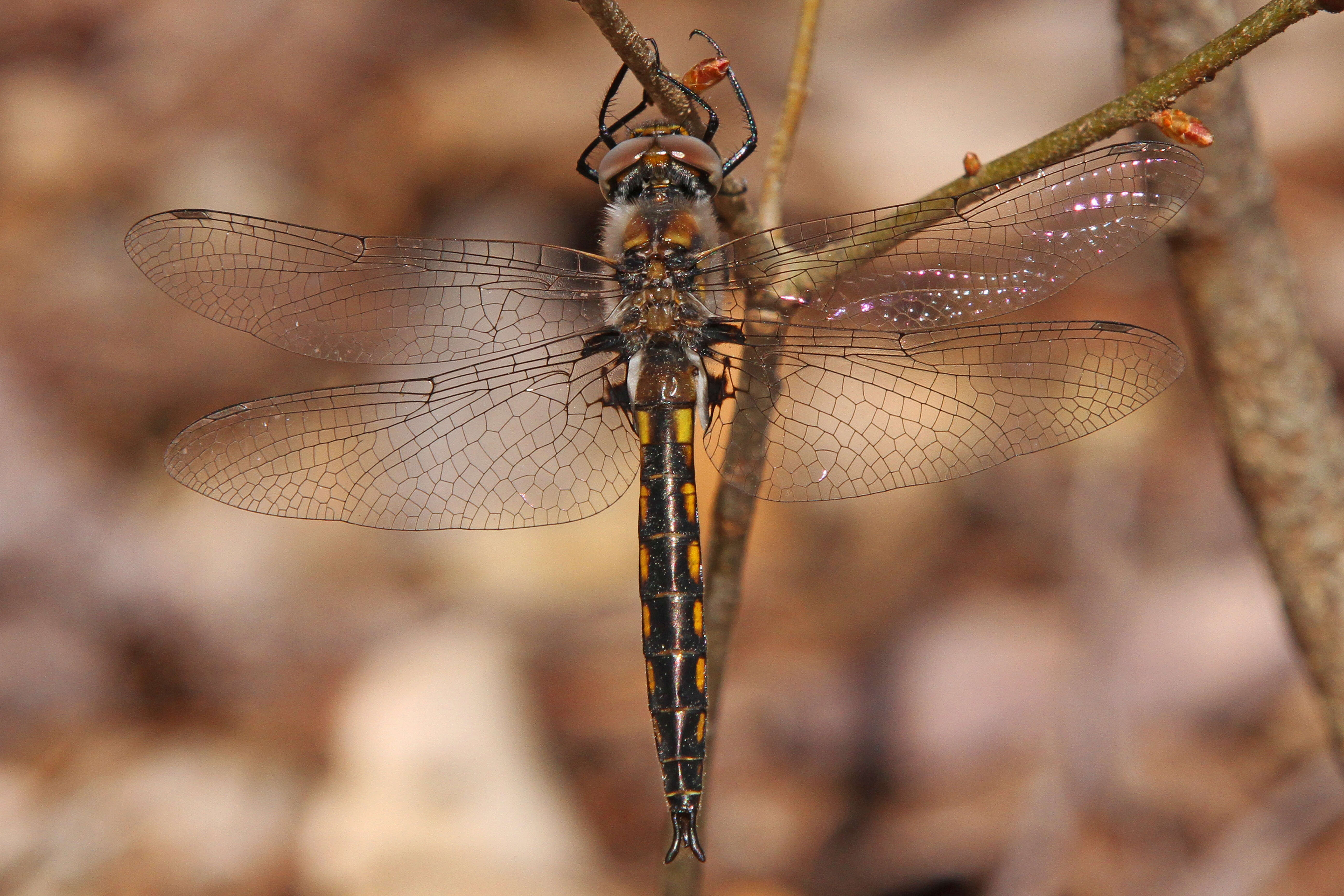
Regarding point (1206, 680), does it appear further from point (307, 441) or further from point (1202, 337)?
point (307, 441)

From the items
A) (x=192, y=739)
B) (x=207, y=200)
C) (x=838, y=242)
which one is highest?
(x=207, y=200)

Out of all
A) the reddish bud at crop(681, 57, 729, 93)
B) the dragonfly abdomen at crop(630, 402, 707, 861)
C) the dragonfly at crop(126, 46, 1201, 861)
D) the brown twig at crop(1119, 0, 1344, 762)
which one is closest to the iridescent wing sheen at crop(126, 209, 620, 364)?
the dragonfly at crop(126, 46, 1201, 861)

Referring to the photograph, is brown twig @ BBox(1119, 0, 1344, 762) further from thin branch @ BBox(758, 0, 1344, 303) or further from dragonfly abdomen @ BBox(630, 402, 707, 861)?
dragonfly abdomen @ BBox(630, 402, 707, 861)

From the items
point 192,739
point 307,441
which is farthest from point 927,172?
point 192,739

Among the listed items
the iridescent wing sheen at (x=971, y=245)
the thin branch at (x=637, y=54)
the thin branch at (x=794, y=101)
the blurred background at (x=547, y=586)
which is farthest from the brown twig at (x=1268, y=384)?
→ the thin branch at (x=637, y=54)

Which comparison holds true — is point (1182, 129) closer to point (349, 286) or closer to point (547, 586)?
point (349, 286)

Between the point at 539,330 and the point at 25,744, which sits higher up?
the point at 539,330

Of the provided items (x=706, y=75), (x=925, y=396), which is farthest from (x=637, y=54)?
(x=925, y=396)
